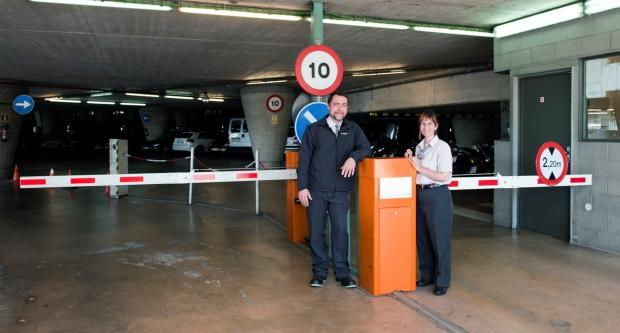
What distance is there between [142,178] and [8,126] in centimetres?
1359

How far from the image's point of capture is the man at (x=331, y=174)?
509 cm

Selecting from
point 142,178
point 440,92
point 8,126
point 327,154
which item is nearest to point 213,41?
point 142,178

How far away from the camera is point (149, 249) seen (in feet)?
23.5

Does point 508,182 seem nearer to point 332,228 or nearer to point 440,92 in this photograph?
point 332,228

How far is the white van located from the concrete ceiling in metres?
13.0

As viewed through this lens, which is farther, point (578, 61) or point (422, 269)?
point (578, 61)

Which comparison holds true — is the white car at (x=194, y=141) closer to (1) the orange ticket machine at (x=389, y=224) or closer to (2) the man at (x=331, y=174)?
(2) the man at (x=331, y=174)

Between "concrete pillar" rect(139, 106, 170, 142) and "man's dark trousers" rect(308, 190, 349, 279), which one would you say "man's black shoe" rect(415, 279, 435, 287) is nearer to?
"man's dark trousers" rect(308, 190, 349, 279)

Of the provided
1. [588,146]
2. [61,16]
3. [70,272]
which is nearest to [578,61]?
[588,146]

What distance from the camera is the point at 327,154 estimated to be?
508cm

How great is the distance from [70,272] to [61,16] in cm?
433

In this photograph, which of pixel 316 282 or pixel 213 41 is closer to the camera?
pixel 316 282

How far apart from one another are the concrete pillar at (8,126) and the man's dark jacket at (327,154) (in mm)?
15502

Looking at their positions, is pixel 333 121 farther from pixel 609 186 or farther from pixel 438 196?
pixel 609 186
